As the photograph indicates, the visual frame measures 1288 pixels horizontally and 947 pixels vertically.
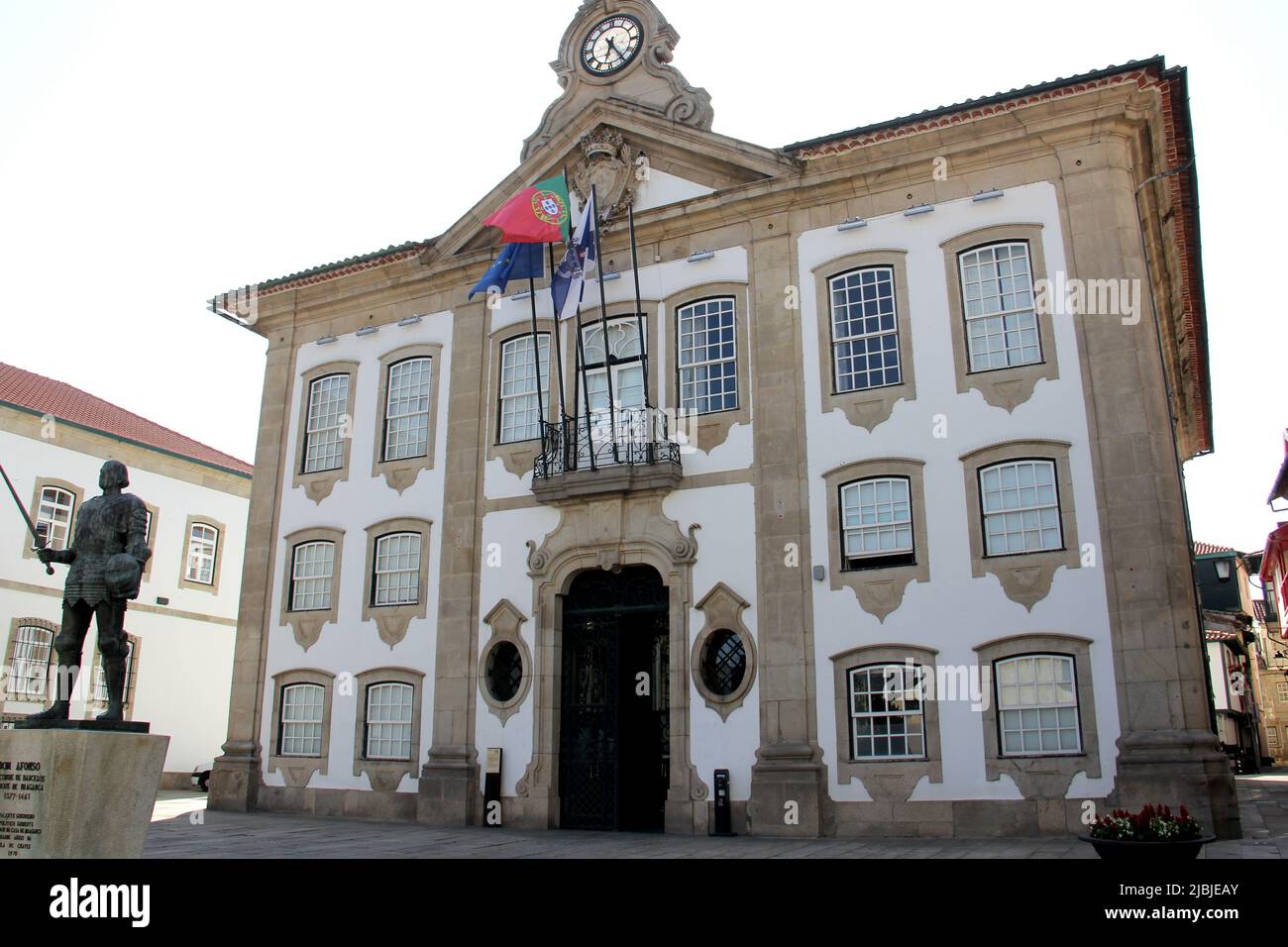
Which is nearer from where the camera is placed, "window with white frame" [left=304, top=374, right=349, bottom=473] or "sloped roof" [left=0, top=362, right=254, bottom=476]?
"window with white frame" [left=304, top=374, right=349, bottom=473]

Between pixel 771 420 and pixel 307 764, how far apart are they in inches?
419

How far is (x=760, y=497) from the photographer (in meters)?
17.1

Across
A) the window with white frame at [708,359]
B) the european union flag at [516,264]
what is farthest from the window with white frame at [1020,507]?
the european union flag at [516,264]

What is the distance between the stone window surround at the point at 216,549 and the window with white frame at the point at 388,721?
50.7ft

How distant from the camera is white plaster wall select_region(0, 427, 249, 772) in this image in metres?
28.3

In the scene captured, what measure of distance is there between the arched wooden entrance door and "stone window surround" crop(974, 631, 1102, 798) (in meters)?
5.16

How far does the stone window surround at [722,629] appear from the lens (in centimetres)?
1655

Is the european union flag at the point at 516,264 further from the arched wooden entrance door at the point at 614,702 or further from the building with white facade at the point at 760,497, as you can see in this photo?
the arched wooden entrance door at the point at 614,702

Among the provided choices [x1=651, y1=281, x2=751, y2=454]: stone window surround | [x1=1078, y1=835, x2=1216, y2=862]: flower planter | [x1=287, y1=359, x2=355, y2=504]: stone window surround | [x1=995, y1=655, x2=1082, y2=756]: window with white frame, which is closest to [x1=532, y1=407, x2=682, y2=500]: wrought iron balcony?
[x1=651, y1=281, x2=751, y2=454]: stone window surround

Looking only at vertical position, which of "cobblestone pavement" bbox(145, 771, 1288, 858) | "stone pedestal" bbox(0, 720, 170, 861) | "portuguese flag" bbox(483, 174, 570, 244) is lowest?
"cobblestone pavement" bbox(145, 771, 1288, 858)

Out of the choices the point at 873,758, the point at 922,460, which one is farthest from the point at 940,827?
the point at 922,460

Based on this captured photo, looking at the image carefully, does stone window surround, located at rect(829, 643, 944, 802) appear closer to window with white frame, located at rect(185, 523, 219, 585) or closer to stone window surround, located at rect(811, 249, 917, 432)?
stone window surround, located at rect(811, 249, 917, 432)

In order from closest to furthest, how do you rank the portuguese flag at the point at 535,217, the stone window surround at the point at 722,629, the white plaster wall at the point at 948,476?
the white plaster wall at the point at 948,476, the stone window surround at the point at 722,629, the portuguese flag at the point at 535,217

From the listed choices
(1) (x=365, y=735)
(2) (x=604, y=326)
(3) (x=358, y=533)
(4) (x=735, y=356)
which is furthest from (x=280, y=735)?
(4) (x=735, y=356)
